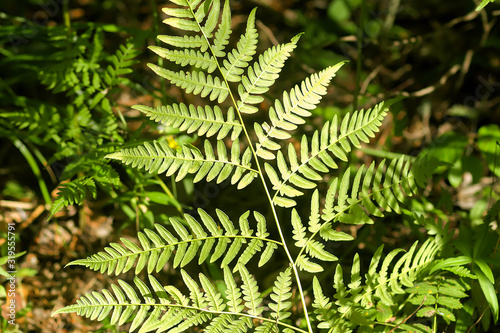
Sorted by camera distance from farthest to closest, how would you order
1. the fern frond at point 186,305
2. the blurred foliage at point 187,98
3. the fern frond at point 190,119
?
the blurred foliage at point 187,98
the fern frond at point 190,119
the fern frond at point 186,305

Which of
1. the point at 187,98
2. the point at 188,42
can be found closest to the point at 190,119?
the point at 188,42

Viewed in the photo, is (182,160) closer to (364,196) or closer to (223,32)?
(223,32)

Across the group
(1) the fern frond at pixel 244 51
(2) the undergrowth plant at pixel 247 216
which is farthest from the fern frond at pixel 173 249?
(1) the fern frond at pixel 244 51

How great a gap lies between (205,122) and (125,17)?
2.43 metres

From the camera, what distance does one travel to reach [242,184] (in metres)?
Answer: 1.33

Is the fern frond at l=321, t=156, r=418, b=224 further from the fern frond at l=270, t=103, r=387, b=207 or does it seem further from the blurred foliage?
the blurred foliage

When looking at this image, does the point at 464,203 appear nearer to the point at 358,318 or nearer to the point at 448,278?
the point at 448,278

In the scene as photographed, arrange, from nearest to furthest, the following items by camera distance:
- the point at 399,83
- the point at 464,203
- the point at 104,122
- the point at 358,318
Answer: the point at 358,318 < the point at 104,122 < the point at 464,203 < the point at 399,83

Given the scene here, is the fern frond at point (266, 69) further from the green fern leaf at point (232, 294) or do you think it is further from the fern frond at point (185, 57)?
the green fern leaf at point (232, 294)

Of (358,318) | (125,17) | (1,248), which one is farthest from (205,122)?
(125,17)

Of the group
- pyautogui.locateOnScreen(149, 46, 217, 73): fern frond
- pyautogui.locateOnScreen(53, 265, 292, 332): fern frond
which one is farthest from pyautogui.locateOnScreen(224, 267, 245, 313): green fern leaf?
pyautogui.locateOnScreen(149, 46, 217, 73): fern frond

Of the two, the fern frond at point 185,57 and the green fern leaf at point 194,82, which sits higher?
the fern frond at point 185,57

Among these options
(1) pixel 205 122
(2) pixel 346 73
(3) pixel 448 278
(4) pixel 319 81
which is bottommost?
(3) pixel 448 278

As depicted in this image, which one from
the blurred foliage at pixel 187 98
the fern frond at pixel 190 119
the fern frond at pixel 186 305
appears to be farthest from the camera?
the blurred foliage at pixel 187 98
